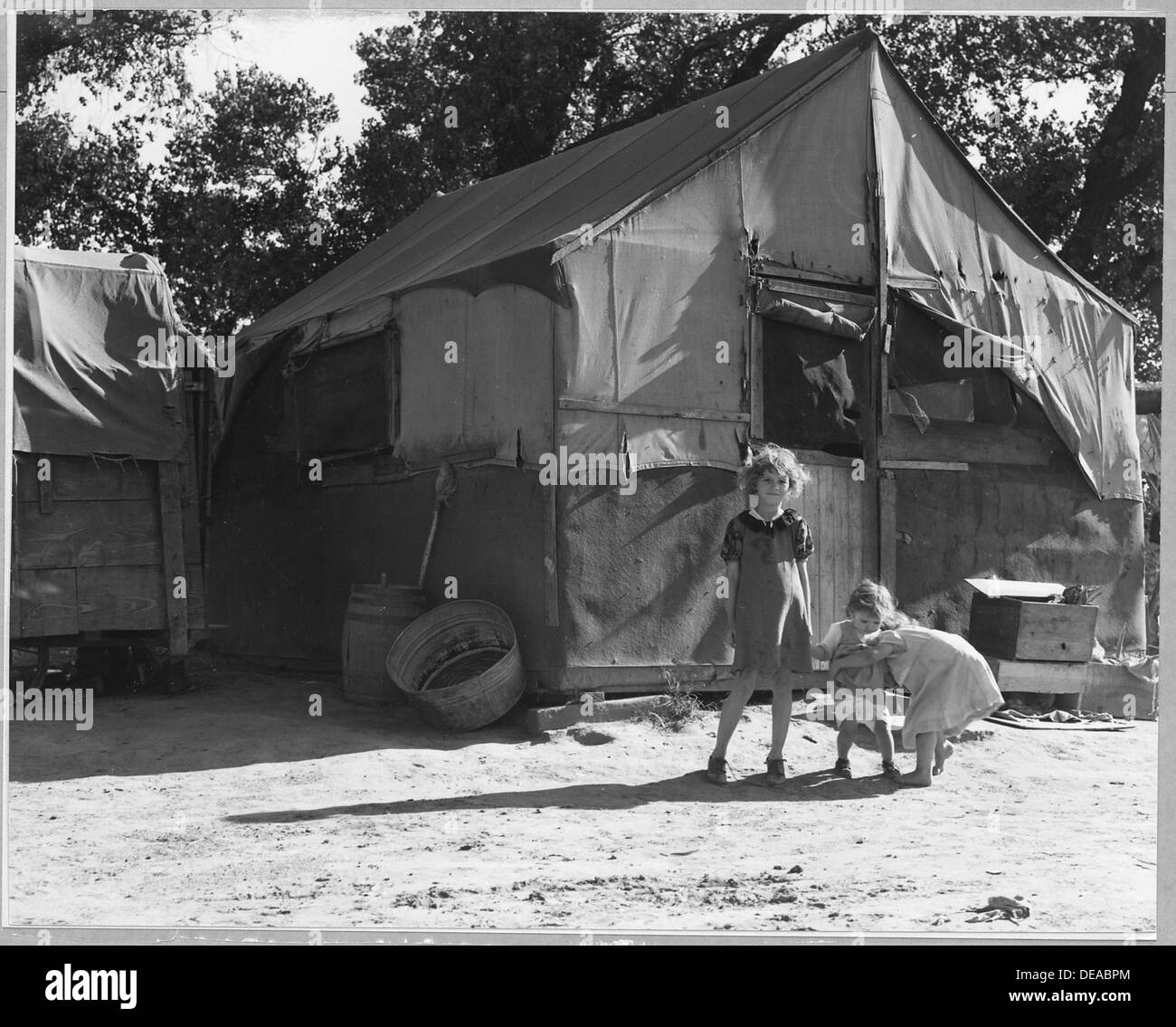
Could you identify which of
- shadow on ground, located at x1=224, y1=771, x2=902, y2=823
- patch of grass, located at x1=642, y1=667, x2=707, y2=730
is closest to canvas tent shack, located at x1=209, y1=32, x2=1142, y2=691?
patch of grass, located at x1=642, y1=667, x2=707, y2=730

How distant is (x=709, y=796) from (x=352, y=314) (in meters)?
5.09

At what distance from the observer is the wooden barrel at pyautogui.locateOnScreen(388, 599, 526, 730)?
7.80 metres

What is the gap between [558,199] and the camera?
1002cm

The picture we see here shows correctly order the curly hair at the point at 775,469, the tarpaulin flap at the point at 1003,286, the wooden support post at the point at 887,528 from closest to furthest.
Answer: the curly hair at the point at 775,469
the wooden support post at the point at 887,528
the tarpaulin flap at the point at 1003,286

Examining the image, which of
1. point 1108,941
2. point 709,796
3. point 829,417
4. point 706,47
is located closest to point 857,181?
point 829,417

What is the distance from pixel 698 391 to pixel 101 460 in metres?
3.97

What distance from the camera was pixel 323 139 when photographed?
17000 mm

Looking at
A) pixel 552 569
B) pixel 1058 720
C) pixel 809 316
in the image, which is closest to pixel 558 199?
pixel 809 316

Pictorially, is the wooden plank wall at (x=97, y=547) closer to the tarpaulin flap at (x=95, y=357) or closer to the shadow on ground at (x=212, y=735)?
the tarpaulin flap at (x=95, y=357)

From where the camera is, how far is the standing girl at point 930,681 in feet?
23.4

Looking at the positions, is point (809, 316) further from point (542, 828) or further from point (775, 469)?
point (542, 828)

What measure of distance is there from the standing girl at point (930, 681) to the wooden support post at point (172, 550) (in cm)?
436

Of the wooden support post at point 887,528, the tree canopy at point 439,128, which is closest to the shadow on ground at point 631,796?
the wooden support post at point 887,528
